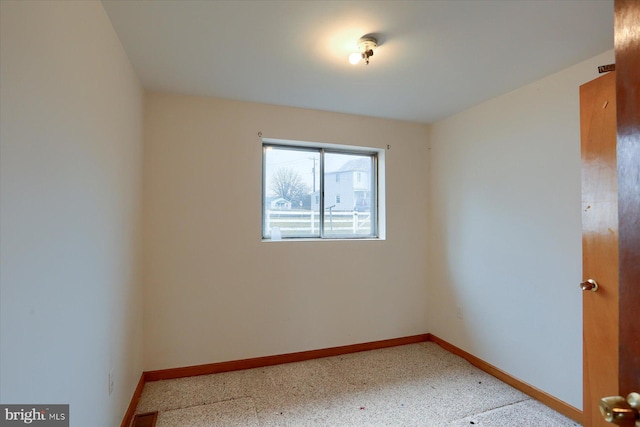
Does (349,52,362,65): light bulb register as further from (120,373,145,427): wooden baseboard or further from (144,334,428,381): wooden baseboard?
(120,373,145,427): wooden baseboard

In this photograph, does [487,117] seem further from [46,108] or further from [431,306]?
[46,108]

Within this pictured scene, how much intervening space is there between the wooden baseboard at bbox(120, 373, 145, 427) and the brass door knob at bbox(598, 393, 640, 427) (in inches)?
92.1

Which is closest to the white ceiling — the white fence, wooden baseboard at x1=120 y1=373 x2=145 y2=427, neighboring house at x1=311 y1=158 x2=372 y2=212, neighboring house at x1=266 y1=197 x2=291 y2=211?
neighboring house at x1=311 y1=158 x2=372 y2=212

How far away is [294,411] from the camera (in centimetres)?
206

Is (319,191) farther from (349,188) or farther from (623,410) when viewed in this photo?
(623,410)

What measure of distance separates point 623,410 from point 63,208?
176 centimetres

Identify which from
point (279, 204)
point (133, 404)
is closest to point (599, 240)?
point (279, 204)

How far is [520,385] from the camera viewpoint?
2.33 meters

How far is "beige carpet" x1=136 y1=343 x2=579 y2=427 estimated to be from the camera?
6.44ft

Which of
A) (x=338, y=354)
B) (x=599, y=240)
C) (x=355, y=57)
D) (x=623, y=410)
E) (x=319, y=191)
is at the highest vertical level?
(x=355, y=57)

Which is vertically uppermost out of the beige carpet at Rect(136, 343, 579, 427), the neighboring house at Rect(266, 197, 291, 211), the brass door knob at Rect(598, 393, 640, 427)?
the neighboring house at Rect(266, 197, 291, 211)

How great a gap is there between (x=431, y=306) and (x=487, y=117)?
204 cm

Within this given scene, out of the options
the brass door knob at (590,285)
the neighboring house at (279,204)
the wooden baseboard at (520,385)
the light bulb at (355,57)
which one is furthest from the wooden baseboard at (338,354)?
the light bulb at (355,57)

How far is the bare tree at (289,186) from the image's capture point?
295 cm
